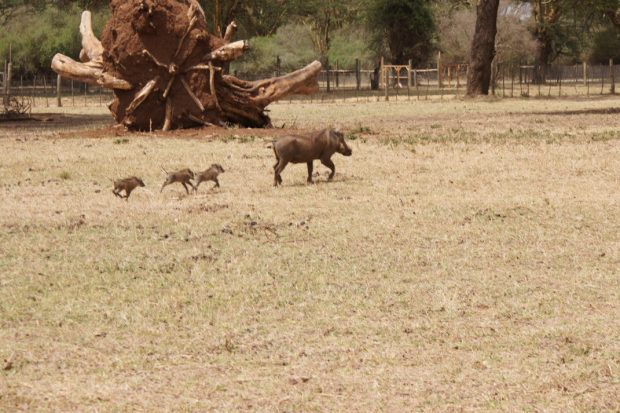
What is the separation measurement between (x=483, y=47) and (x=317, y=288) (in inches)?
1256

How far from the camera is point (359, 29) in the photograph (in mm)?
77000

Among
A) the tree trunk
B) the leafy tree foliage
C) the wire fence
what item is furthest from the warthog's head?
the leafy tree foliage

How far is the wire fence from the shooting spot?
145ft

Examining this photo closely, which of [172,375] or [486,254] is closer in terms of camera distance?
[172,375]

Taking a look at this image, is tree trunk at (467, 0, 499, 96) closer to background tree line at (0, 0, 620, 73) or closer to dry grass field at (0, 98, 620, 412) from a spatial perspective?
background tree line at (0, 0, 620, 73)

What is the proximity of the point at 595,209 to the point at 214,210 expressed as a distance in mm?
3895

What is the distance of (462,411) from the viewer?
223 inches

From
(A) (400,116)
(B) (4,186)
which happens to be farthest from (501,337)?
(A) (400,116)

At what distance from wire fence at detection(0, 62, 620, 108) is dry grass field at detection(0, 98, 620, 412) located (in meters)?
28.2

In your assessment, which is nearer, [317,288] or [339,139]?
[317,288]

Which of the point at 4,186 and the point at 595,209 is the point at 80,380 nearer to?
the point at 595,209

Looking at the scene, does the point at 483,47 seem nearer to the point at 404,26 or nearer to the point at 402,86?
the point at 402,86

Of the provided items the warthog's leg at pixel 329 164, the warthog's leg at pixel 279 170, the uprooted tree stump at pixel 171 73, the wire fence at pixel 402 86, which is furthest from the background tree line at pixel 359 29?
the warthog's leg at pixel 279 170

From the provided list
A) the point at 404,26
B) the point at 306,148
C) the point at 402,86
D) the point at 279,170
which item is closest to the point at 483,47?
the point at 402,86
